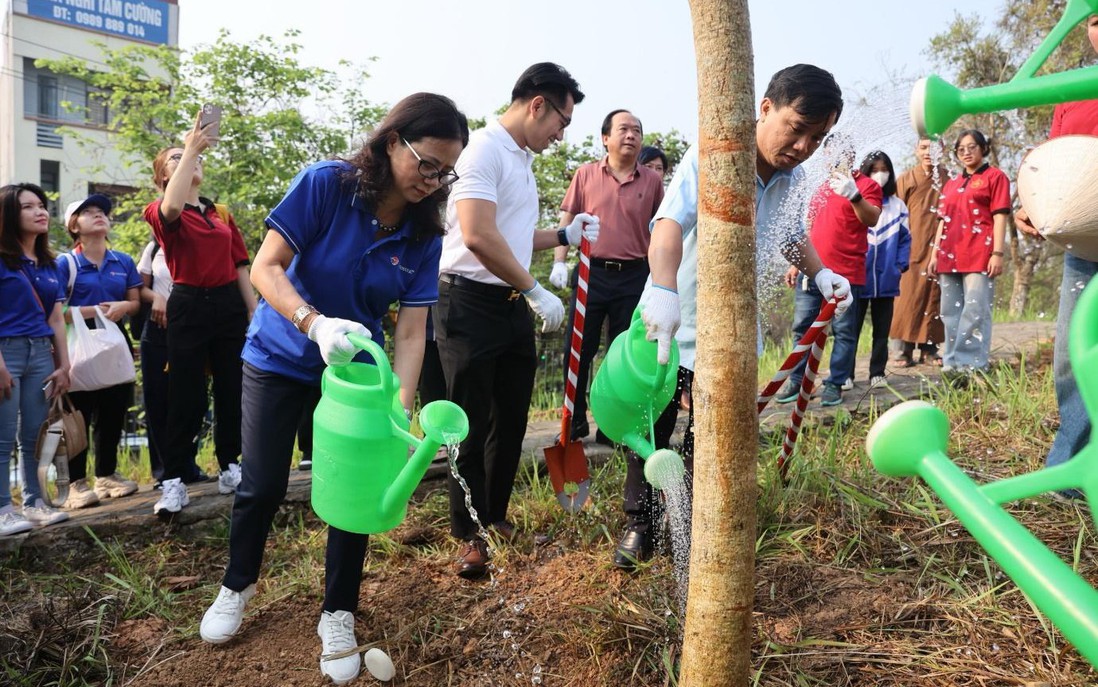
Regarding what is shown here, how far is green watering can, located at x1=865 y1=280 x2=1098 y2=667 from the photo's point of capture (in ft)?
2.55

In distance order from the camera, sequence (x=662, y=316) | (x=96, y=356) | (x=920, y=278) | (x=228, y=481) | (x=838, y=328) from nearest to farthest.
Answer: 1. (x=662, y=316)
2. (x=228, y=481)
3. (x=96, y=356)
4. (x=838, y=328)
5. (x=920, y=278)

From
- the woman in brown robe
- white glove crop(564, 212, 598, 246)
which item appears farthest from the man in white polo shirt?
the woman in brown robe

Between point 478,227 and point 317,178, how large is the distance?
0.61 m

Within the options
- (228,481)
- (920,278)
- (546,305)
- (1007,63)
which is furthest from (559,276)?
(1007,63)

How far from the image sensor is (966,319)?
4.73m

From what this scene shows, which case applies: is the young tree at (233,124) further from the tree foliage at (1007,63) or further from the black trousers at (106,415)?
the tree foliage at (1007,63)

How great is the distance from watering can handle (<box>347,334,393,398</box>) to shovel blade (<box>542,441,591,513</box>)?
1.19 m

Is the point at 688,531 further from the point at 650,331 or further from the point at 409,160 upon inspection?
the point at 409,160

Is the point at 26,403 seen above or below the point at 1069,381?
below

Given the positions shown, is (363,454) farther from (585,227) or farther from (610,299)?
(610,299)

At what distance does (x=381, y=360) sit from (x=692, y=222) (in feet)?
3.45

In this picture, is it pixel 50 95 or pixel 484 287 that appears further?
pixel 50 95

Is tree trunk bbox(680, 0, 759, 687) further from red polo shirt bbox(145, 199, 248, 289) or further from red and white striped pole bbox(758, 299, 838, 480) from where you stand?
red polo shirt bbox(145, 199, 248, 289)

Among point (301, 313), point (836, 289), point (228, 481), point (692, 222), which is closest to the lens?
point (301, 313)
